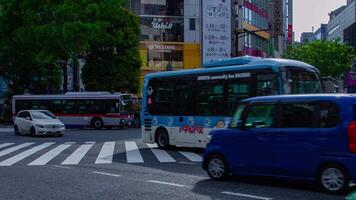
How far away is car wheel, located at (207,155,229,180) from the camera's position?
464 inches

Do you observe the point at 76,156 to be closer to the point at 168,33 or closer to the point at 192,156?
the point at 192,156

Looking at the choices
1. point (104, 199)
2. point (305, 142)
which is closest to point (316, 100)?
point (305, 142)

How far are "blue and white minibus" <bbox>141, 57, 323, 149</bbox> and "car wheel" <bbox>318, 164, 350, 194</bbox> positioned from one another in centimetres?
614


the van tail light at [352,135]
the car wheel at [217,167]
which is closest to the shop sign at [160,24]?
the car wheel at [217,167]

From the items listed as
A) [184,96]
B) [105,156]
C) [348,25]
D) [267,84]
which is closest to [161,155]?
[105,156]

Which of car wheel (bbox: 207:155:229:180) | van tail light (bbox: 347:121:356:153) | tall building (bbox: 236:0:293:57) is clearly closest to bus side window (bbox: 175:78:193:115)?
car wheel (bbox: 207:155:229:180)

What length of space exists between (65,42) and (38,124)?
14.0 metres

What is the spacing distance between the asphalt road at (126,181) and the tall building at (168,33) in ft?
144

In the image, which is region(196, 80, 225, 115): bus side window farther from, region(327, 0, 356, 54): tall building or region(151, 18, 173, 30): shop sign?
region(327, 0, 356, 54): tall building

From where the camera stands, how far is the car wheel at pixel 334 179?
9.69 metres

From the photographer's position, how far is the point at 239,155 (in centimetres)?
1138

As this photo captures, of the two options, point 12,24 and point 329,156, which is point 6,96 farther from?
point 329,156

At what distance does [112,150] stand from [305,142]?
11254mm

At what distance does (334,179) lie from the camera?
9859mm
